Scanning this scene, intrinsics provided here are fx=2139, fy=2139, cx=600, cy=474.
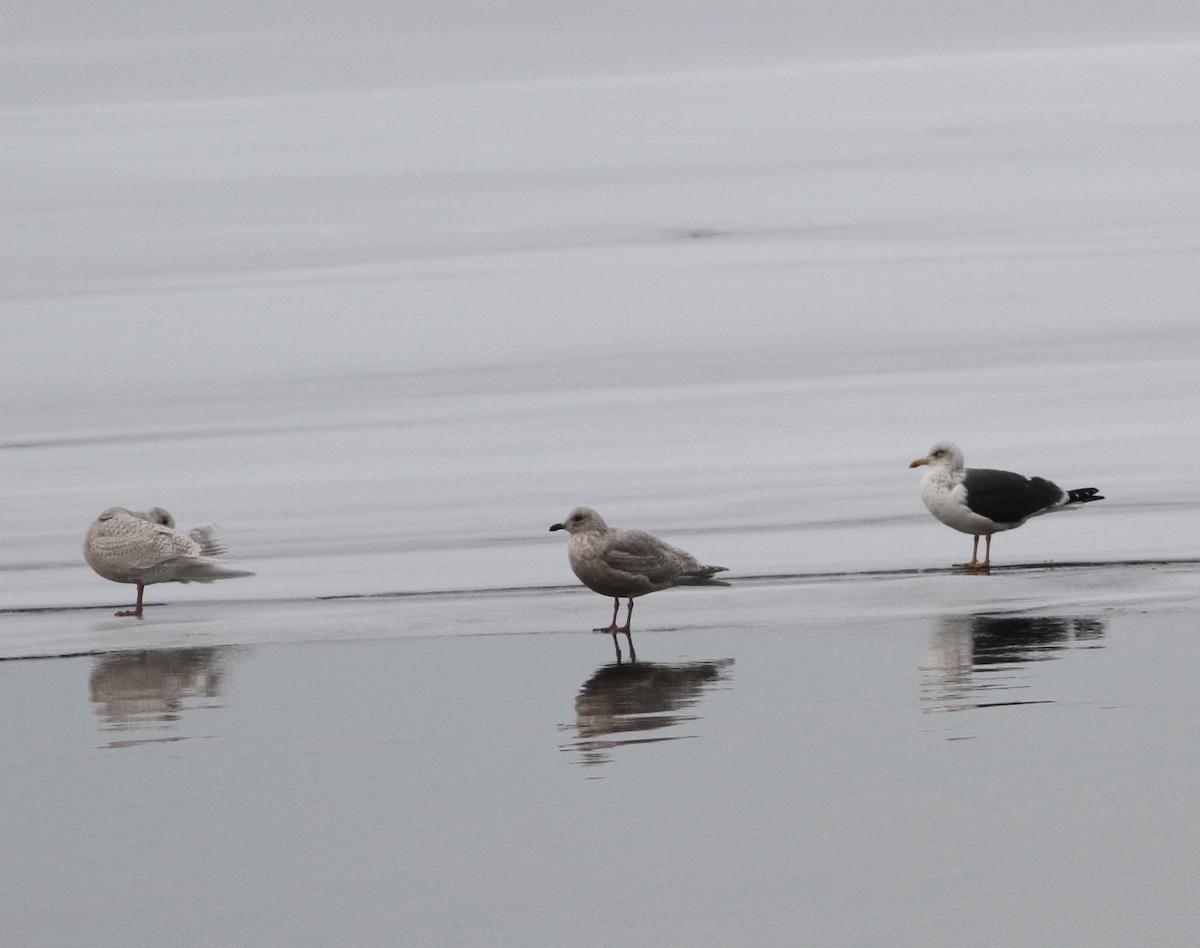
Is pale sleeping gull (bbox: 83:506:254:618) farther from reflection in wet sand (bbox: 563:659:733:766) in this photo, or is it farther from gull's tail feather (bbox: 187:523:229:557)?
reflection in wet sand (bbox: 563:659:733:766)

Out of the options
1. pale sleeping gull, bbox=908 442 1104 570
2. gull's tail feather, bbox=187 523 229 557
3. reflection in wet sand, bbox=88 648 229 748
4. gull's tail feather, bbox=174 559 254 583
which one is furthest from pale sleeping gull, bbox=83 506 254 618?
pale sleeping gull, bbox=908 442 1104 570

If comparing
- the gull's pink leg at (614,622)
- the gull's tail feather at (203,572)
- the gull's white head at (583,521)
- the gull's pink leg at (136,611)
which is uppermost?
the gull's white head at (583,521)

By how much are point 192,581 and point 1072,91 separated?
4606 cm

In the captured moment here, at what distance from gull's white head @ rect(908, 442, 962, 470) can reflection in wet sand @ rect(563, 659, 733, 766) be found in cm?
427

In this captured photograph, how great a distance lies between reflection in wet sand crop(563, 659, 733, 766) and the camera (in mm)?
8867

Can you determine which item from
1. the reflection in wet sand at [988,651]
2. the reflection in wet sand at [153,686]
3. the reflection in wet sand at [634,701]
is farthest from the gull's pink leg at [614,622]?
the reflection in wet sand at [153,686]

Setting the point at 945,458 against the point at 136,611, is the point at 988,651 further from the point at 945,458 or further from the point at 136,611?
the point at 136,611

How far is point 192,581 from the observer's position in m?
14.0

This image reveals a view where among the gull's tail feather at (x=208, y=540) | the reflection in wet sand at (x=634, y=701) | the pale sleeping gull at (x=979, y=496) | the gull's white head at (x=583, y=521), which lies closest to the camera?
the reflection in wet sand at (x=634, y=701)

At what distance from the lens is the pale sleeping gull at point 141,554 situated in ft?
44.1

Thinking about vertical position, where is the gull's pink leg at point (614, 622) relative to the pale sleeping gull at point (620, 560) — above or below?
below

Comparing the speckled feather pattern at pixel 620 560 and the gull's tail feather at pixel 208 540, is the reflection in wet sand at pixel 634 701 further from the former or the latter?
the gull's tail feather at pixel 208 540

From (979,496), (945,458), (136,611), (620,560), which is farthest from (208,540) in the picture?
(979,496)

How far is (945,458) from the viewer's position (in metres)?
14.6
